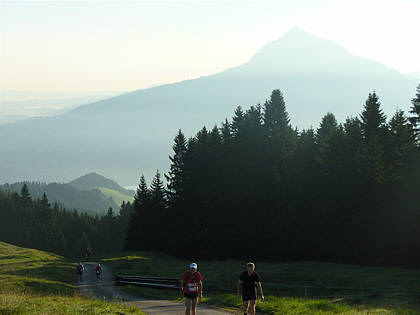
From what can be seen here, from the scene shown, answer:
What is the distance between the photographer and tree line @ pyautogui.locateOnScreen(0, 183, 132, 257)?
6166 inches

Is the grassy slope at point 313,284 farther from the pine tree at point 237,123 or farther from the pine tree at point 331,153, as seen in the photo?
the pine tree at point 237,123

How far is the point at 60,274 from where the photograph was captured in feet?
154

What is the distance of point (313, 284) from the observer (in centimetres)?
3862

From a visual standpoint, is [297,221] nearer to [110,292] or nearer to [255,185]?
[255,185]

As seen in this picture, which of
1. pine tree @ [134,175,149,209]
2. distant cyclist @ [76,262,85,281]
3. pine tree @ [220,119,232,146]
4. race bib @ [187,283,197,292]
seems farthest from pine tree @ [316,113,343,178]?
race bib @ [187,283,197,292]

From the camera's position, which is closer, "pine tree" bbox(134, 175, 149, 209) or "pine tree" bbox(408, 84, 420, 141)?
"pine tree" bbox(408, 84, 420, 141)

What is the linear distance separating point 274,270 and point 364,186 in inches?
600

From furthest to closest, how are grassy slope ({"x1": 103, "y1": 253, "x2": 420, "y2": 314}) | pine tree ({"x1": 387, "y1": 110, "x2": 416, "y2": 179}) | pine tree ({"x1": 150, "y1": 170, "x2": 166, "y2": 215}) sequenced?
pine tree ({"x1": 150, "y1": 170, "x2": 166, "y2": 215}) < pine tree ({"x1": 387, "y1": 110, "x2": 416, "y2": 179}) < grassy slope ({"x1": 103, "y1": 253, "x2": 420, "y2": 314})

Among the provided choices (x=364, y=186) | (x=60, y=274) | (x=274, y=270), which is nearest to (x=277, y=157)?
(x=364, y=186)

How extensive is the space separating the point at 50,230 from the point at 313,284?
132664mm

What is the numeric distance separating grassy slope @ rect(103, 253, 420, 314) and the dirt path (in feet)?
5.38

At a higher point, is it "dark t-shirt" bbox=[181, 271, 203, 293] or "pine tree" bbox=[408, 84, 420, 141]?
"pine tree" bbox=[408, 84, 420, 141]

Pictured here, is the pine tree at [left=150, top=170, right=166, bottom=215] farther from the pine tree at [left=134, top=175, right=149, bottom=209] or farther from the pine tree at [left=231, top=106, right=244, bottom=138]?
the pine tree at [left=231, top=106, right=244, bottom=138]

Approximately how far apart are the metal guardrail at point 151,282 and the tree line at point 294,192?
89.6ft
